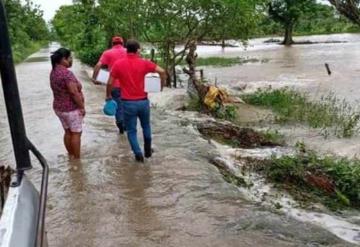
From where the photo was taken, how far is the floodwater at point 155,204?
5.00m

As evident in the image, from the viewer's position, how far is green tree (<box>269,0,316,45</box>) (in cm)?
6103

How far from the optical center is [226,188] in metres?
6.52

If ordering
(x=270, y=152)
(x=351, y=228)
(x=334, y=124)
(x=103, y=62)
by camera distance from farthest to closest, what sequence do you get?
(x=334, y=124), (x=270, y=152), (x=103, y=62), (x=351, y=228)

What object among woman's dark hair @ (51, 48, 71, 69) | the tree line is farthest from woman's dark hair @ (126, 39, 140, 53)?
the tree line

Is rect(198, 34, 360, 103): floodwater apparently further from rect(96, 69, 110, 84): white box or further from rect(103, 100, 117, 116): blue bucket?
rect(103, 100, 117, 116): blue bucket

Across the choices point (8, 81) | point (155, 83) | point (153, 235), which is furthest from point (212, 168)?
point (8, 81)

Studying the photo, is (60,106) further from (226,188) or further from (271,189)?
(271,189)

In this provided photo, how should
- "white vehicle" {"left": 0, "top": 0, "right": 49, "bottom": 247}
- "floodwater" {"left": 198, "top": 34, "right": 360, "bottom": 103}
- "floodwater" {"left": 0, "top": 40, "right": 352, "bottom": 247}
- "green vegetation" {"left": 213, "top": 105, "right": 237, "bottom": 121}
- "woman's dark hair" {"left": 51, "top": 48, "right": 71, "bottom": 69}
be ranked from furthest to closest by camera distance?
"floodwater" {"left": 198, "top": 34, "right": 360, "bottom": 103} < "green vegetation" {"left": 213, "top": 105, "right": 237, "bottom": 121} < "woman's dark hair" {"left": 51, "top": 48, "right": 71, "bottom": 69} < "floodwater" {"left": 0, "top": 40, "right": 352, "bottom": 247} < "white vehicle" {"left": 0, "top": 0, "right": 49, "bottom": 247}

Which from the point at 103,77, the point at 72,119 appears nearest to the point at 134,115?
the point at 72,119

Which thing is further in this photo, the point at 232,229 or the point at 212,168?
the point at 212,168

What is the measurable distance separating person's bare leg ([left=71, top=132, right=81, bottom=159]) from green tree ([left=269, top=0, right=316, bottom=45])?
5474 centimetres

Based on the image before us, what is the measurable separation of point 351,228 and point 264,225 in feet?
4.19

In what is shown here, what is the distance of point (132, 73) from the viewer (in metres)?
6.99

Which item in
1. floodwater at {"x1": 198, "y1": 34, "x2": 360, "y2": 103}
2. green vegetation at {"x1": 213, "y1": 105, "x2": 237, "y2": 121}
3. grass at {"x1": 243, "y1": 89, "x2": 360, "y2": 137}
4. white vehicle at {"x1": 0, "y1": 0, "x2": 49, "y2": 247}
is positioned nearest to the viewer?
white vehicle at {"x1": 0, "y1": 0, "x2": 49, "y2": 247}
